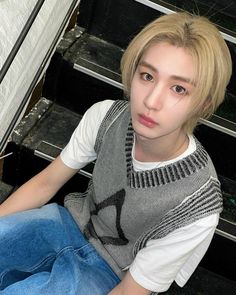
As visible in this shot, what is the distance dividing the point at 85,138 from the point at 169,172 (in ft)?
0.96

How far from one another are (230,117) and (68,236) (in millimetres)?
846

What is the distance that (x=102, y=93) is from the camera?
1.94m

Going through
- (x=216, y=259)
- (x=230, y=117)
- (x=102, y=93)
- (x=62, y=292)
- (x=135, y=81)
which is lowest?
(x=216, y=259)

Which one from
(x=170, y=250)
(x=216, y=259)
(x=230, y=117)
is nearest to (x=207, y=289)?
(x=216, y=259)

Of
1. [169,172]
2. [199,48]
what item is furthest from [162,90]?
[169,172]

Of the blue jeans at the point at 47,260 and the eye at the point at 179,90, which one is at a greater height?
the eye at the point at 179,90

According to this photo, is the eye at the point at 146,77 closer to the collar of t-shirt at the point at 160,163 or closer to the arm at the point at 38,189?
the collar of t-shirt at the point at 160,163

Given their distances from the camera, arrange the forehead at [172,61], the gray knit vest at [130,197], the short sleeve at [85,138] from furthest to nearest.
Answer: the short sleeve at [85,138] → the gray knit vest at [130,197] → the forehead at [172,61]

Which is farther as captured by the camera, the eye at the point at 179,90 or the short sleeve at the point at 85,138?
the short sleeve at the point at 85,138

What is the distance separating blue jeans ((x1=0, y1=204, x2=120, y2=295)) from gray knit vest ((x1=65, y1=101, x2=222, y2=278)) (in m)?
0.06

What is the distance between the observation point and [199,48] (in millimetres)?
1113

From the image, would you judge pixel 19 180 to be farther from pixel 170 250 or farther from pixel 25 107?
pixel 170 250

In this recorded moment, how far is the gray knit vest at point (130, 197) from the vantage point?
4.05 ft

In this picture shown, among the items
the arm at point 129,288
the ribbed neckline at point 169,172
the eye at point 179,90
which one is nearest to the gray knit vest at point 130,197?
the ribbed neckline at point 169,172
